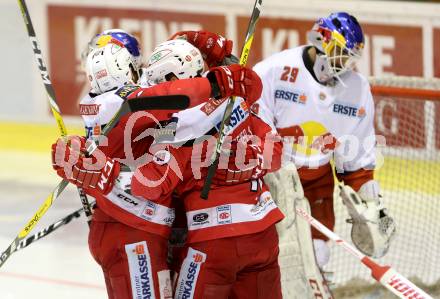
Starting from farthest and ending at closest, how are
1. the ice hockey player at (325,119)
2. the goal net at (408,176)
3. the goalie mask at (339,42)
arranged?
the goal net at (408,176) < the ice hockey player at (325,119) < the goalie mask at (339,42)

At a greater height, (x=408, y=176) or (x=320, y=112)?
(x=320, y=112)

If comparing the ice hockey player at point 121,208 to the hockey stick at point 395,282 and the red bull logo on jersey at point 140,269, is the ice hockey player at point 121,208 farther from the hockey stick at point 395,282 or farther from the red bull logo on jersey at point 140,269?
the hockey stick at point 395,282

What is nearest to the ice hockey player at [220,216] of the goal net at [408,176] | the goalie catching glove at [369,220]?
the goalie catching glove at [369,220]

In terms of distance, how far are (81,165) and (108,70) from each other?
12.3 inches

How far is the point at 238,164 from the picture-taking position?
3.29m

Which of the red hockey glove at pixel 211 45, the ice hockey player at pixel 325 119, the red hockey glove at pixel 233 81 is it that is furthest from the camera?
the ice hockey player at pixel 325 119

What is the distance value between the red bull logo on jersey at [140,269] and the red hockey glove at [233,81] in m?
0.56

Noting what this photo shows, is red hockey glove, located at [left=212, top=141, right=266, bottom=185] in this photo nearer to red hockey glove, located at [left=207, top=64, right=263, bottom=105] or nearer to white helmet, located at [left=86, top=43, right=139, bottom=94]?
red hockey glove, located at [left=207, top=64, right=263, bottom=105]

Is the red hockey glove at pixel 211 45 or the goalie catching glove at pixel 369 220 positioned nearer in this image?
the red hockey glove at pixel 211 45

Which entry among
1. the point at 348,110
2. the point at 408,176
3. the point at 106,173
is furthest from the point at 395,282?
the point at 408,176

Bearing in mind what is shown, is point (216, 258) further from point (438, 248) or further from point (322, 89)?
point (438, 248)

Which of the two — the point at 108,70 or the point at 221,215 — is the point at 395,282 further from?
the point at 108,70

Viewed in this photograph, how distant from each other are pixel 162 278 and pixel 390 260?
1.99m

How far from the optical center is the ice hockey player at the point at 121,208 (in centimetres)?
320
